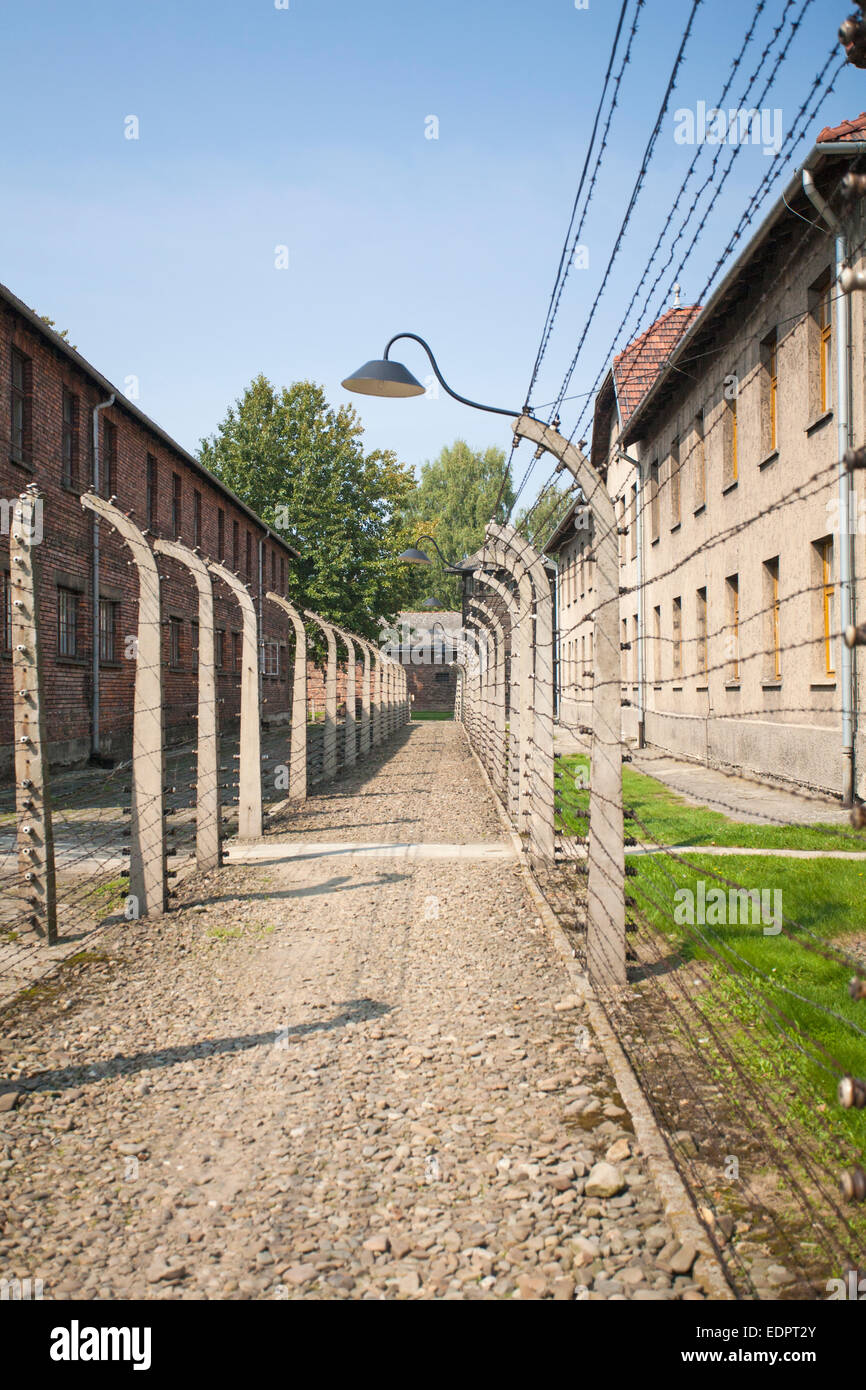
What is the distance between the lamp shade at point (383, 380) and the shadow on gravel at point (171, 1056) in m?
5.44

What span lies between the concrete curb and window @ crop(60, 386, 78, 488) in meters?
16.1

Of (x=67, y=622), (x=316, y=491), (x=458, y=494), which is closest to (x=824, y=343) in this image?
(x=67, y=622)

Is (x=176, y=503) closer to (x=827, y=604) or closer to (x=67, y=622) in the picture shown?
(x=67, y=622)

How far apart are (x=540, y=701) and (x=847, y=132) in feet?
27.6

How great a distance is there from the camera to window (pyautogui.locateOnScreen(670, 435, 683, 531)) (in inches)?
830

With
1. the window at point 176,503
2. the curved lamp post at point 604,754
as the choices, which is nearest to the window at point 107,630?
the window at point 176,503

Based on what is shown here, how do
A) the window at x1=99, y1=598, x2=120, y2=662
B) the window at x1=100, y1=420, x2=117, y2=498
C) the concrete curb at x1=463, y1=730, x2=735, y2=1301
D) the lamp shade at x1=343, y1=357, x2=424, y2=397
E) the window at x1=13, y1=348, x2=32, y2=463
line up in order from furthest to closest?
the window at x1=100, y1=420, x2=117, y2=498 → the window at x1=99, y1=598, x2=120, y2=662 → the window at x1=13, y1=348, x2=32, y2=463 → the lamp shade at x1=343, y1=357, x2=424, y2=397 → the concrete curb at x1=463, y1=730, x2=735, y2=1301

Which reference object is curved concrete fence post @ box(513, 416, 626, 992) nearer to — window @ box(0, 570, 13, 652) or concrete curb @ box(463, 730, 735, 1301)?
concrete curb @ box(463, 730, 735, 1301)

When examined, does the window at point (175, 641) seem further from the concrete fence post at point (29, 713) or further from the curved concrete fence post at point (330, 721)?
the concrete fence post at point (29, 713)

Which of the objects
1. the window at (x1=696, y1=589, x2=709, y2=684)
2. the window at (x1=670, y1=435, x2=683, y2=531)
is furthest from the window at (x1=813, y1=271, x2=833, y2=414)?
the window at (x1=670, y1=435, x2=683, y2=531)

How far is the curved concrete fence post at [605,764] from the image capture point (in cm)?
566

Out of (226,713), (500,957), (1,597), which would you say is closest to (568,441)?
(500,957)
